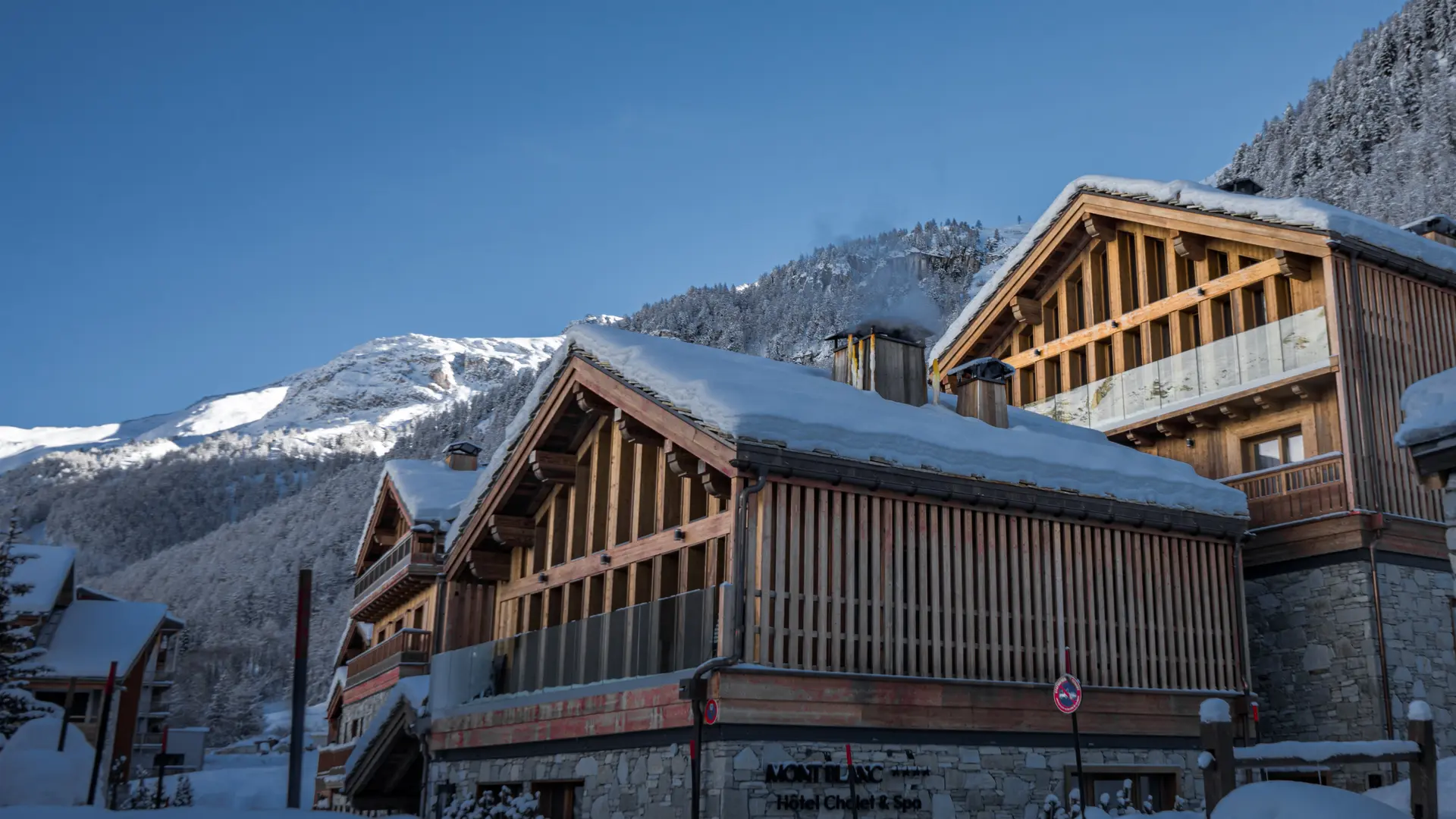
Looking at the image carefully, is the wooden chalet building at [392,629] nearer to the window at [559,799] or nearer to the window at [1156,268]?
the window at [559,799]

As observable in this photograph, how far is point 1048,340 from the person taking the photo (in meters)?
27.7

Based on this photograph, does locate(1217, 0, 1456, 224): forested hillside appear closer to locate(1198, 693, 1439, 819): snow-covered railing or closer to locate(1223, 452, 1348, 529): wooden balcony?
locate(1223, 452, 1348, 529): wooden balcony

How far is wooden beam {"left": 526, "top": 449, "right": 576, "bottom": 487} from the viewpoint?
68.2ft

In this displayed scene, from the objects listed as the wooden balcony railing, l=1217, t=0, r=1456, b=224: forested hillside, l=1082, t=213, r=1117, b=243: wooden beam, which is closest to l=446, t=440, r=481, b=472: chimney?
the wooden balcony railing

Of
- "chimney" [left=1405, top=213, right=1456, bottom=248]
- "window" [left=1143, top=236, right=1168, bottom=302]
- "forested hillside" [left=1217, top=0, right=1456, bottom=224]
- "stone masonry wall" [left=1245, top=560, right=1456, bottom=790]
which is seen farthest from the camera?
"forested hillside" [left=1217, top=0, right=1456, bottom=224]

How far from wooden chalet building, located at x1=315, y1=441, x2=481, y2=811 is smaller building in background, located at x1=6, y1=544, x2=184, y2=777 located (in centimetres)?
575

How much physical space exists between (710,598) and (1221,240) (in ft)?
43.8

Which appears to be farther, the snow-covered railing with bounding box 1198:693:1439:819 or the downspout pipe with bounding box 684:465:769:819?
the downspout pipe with bounding box 684:465:769:819

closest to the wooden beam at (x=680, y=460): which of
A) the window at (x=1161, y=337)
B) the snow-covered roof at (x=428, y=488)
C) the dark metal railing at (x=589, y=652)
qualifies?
the dark metal railing at (x=589, y=652)

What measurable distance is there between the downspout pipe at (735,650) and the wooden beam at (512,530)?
7918 millimetres

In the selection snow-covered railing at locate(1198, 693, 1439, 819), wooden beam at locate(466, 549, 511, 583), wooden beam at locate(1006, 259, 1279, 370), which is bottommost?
snow-covered railing at locate(1198, 693, 1439, 819)

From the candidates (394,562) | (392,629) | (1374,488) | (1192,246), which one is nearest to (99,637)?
(392,629)

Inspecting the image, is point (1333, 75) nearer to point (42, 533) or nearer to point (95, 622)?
point (95, 622)

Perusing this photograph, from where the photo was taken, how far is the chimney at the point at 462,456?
38.8 metres
